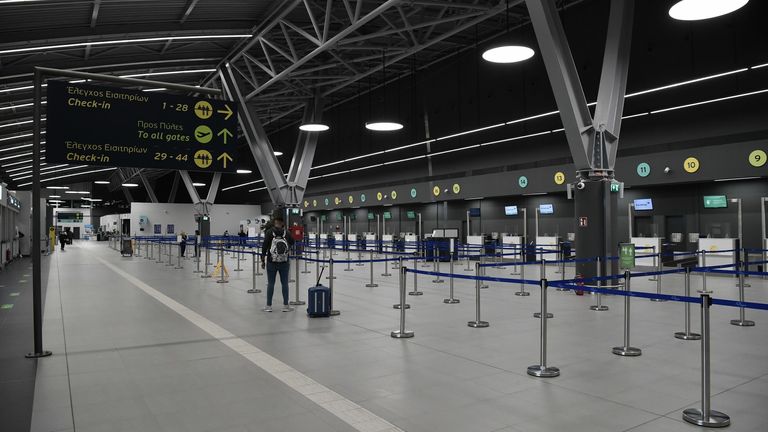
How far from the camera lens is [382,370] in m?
5.56

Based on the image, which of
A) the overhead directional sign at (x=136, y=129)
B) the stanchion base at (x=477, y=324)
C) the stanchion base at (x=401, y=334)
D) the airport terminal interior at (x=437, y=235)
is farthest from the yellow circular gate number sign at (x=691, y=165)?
the overhead directional sign at (x=136, y=129)

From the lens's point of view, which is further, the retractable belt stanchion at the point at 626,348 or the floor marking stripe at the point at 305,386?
the retractable belt stanchion at the point at 626,348

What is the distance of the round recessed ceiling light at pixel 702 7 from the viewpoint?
32.4 feet

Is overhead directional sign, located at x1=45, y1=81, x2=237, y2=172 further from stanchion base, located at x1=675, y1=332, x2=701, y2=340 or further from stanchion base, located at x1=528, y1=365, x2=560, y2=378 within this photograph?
stanchion base, located at x1=675, y1=332, x2=701, y2=340

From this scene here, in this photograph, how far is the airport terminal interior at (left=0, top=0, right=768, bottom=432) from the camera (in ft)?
15.3

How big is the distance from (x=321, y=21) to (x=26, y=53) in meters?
10.1

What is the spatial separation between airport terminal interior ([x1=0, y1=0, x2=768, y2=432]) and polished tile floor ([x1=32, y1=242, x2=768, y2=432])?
0.13 ft

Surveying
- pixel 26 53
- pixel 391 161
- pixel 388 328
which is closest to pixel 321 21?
pixel 26 53

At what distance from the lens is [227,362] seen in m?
5.93

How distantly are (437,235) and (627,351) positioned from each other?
647 inches

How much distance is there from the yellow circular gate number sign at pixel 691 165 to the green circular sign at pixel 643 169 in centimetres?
125

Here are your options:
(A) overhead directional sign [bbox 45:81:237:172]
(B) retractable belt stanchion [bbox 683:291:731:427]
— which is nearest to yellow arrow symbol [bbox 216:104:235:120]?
(A) overhead directional sign [bbox 45:81:237:172]

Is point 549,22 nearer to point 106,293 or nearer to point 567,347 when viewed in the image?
point 567,347

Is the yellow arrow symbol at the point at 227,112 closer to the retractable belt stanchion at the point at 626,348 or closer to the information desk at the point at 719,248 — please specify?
the retractable belt stanchion at the point at 626,348
